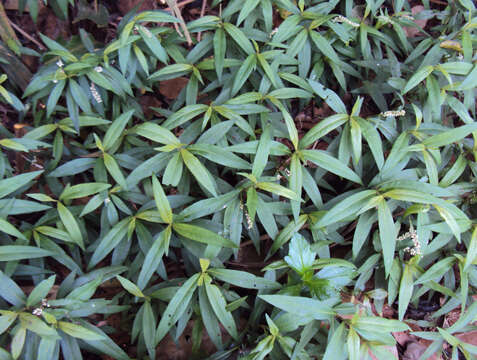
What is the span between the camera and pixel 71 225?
5.52ft

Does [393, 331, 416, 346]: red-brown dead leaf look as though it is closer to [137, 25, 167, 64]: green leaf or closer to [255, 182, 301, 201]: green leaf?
[255, 182, 301, 201]: green leaf

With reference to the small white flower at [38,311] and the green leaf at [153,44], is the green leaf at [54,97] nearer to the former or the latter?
the green leaf at [153,44]

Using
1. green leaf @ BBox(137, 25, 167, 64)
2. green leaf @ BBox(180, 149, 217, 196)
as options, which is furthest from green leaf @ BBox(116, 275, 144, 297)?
green leaf @ BBox(137, 25, 167, 64)

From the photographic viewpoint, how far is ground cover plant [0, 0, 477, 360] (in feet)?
5.04

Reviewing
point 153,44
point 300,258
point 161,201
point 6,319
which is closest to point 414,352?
point 300,258

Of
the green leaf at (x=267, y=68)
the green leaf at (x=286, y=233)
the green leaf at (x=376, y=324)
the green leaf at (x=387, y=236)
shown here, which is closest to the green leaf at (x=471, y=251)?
the green leaf at (x=387, y=236)

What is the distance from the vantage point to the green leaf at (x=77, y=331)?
54.4 inches

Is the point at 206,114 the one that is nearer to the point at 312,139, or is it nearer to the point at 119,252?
the point at 312,139

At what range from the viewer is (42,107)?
7.31ft

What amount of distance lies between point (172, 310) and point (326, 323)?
0.70 m

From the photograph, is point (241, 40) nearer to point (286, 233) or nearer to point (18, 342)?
point (286, 233)

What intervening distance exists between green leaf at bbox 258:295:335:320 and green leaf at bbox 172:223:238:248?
0.25 m

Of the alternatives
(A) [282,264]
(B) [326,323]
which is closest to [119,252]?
(A) [282,264]

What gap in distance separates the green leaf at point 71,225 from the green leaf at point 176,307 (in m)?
0.48
